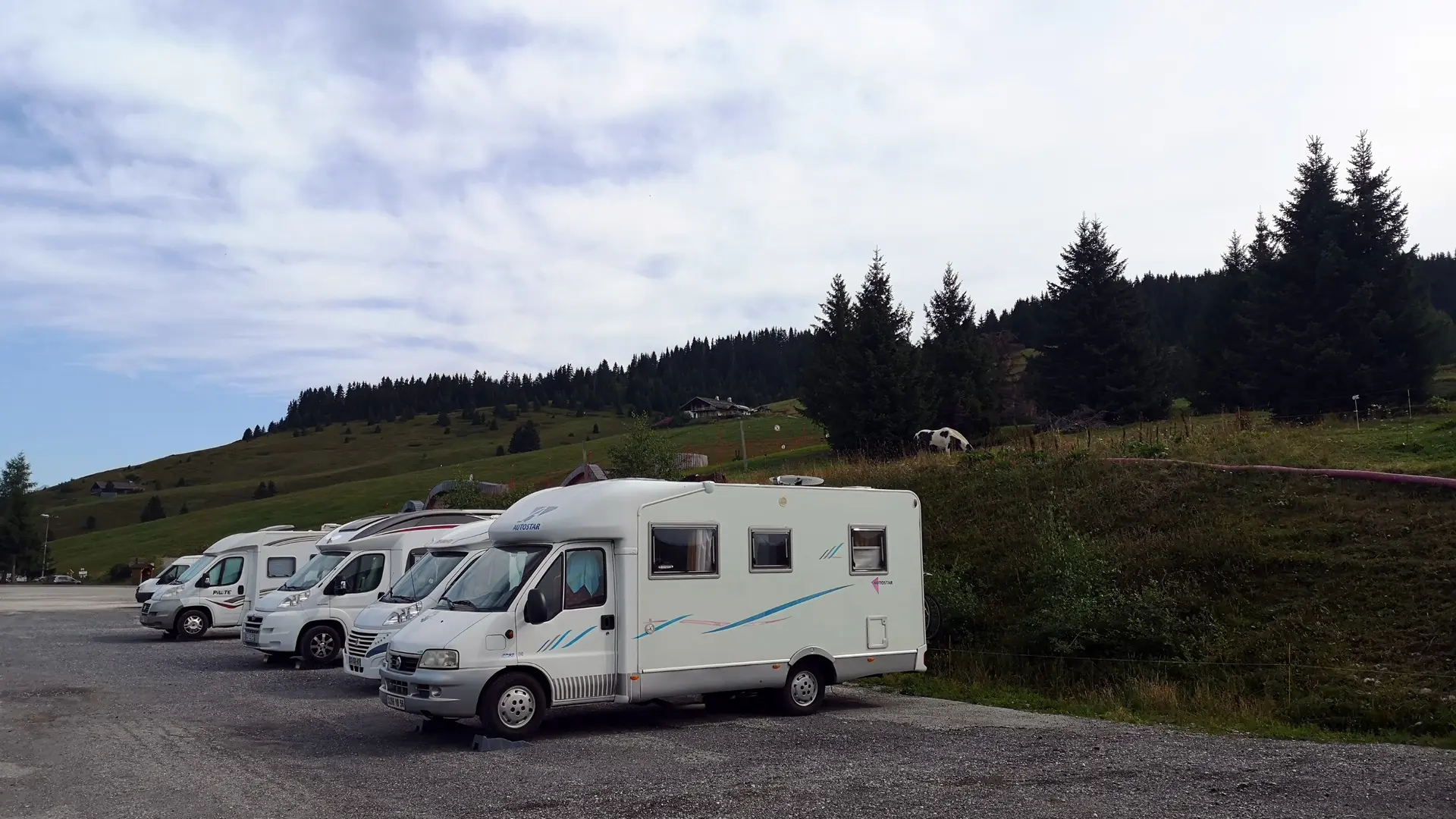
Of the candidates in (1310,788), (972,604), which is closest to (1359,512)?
(972,604)

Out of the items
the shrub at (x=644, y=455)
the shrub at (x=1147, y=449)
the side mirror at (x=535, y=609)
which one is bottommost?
the side mirror at (x=535, y=609)

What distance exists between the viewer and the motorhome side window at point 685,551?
12633 millimetres

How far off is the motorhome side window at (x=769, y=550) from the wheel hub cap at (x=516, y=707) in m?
3.17

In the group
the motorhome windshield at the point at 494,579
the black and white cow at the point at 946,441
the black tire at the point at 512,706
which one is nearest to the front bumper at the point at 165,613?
the motorhome windshield at the point at 494,579

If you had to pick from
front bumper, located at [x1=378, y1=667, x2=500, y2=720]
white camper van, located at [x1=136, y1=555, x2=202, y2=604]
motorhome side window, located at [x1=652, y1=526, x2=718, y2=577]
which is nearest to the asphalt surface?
front bumper, located at [x1=378, y1=667, x2=500, y2=720]

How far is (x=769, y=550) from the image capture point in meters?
13.5

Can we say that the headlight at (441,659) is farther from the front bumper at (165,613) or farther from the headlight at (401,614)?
the front bumper at (165,613)

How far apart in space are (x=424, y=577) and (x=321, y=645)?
4.24 m

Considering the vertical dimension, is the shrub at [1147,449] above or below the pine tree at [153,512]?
below

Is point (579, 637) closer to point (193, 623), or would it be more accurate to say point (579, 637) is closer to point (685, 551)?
point (685, 551)

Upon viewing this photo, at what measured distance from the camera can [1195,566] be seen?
1853cm

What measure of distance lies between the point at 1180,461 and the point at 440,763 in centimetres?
1786

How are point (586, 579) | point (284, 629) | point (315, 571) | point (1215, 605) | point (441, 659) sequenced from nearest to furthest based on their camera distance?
point (441, 659) < point (586, 579) < point (1215, 605) < point (284, 629) < point (315, 571)

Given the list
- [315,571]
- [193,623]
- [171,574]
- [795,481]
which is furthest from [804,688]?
[171,574]
